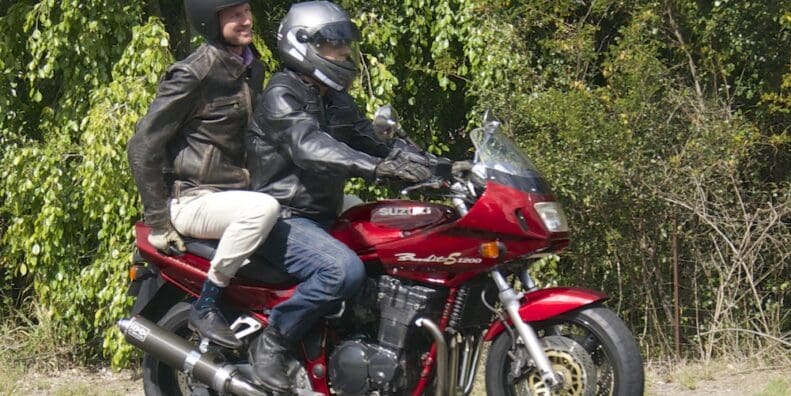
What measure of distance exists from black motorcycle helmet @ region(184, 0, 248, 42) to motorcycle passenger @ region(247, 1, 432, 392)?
335 millimetres

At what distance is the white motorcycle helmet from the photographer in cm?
532

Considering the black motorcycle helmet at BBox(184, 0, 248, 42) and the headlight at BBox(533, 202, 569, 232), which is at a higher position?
the black motorcycle helmet at BBox(184, 0, 248, 42)

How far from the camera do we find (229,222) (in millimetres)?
5328

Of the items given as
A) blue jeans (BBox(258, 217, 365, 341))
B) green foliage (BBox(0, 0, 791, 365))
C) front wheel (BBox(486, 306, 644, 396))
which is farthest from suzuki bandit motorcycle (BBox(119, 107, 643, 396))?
green foliage (BBox(0, 0, 791, 365))

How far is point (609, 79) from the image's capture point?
7.36 meters

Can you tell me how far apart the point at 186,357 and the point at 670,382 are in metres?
2.74

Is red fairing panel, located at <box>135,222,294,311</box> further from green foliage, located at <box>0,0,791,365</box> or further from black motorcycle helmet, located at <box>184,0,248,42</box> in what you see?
green foliage, located at <box>0,0,791,365</box>

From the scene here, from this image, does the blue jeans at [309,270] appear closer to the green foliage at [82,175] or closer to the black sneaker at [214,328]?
the black sneaker at [214,328]

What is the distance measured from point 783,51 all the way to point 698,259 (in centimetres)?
138

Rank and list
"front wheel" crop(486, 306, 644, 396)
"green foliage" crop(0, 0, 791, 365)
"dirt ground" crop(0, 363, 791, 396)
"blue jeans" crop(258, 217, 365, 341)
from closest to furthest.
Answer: "front wheel" crop(486, 306, 644, 396)
"blue jeans" crop(258, 217, 365, 341)
"dirt ground" crop(0, 363, 791, 396)
"green foliage" crop(0, 0, 791, 365)

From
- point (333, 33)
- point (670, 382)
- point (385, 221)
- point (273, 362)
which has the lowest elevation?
point (670, 382)

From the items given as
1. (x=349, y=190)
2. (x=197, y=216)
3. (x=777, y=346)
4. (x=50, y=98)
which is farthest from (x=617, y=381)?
(x=50, y=98)

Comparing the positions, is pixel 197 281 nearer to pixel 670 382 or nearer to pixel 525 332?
pixel 525 332

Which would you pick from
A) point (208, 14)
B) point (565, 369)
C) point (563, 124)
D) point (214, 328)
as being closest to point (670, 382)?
point (563, 124)
